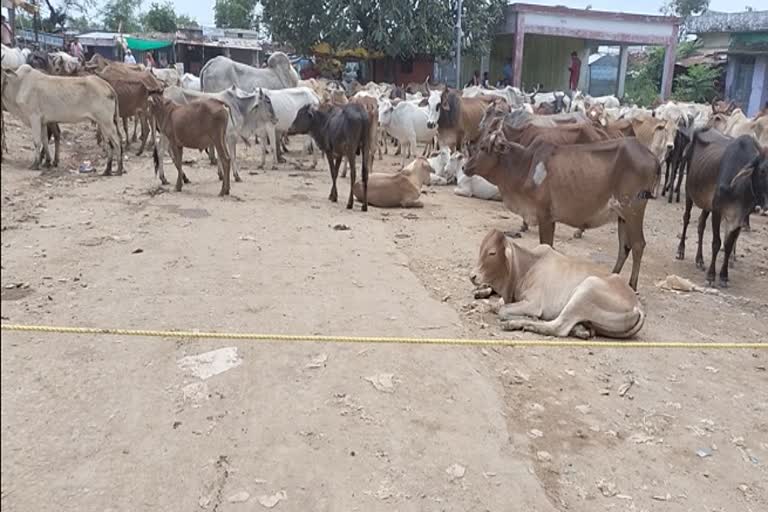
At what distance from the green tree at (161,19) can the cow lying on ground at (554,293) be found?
Result: 201ft

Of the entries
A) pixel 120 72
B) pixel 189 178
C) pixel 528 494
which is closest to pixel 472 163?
pixel 528 494

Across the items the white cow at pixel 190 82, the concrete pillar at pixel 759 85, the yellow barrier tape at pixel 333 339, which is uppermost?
the concrete pillar at pixel 759 85

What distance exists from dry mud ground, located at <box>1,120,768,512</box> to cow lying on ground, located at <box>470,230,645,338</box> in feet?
0.76

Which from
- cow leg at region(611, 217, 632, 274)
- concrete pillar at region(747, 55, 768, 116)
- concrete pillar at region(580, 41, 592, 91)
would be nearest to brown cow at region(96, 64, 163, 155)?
cow leg at region(611, 217, 632, 274)

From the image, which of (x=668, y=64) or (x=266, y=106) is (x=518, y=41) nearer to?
(x=668, y=64)

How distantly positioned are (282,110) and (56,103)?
13.4 ft

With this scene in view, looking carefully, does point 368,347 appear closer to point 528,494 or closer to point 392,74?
point 528,494

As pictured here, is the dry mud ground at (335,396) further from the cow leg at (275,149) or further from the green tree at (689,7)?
the green tree at (689,7)

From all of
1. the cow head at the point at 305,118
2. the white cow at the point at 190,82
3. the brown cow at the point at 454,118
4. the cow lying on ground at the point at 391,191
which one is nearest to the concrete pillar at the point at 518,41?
the brown cow at the point at 454,118

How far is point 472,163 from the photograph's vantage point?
307 inches

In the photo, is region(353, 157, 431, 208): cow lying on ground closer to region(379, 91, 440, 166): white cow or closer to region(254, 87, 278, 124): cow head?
region(254, 87, 278, 124): cow head

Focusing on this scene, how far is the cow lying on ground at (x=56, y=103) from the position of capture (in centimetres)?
1132

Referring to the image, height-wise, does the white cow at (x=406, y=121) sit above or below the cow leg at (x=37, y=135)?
above

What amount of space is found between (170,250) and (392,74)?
28582mm
